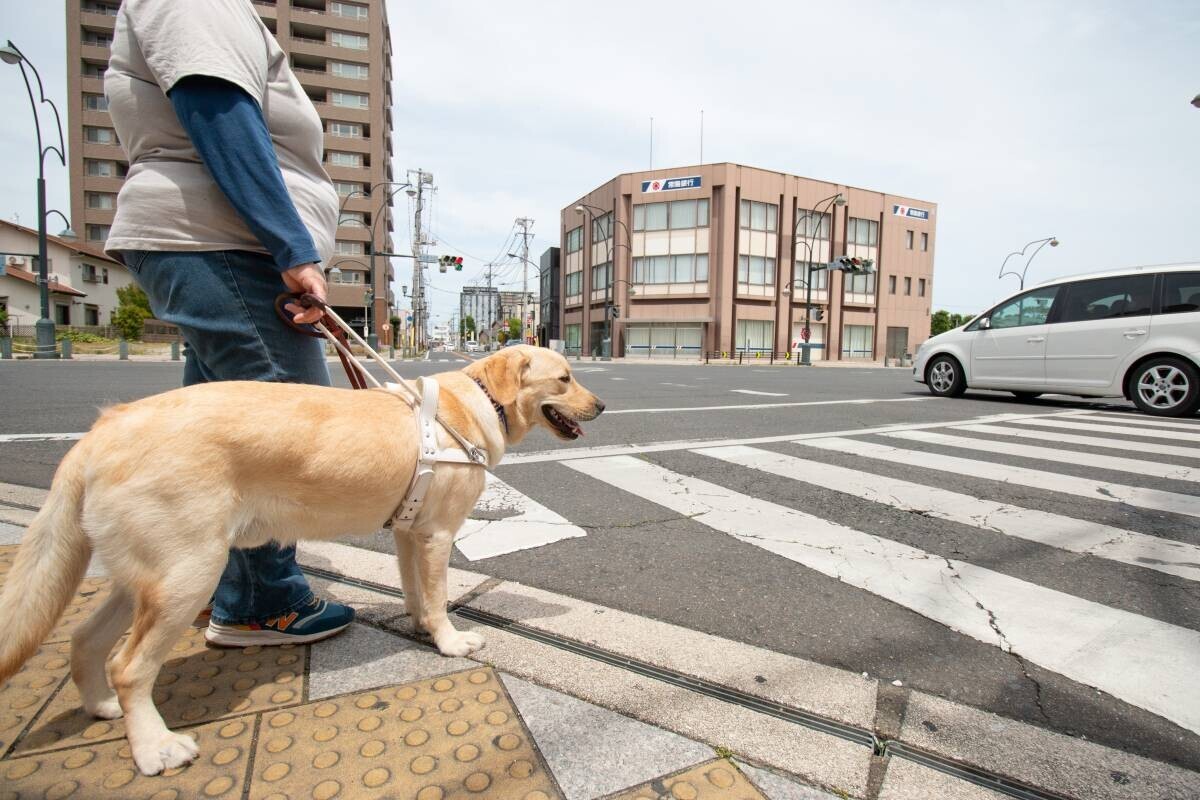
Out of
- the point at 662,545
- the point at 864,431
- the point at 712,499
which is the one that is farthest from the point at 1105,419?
the point at 662,545

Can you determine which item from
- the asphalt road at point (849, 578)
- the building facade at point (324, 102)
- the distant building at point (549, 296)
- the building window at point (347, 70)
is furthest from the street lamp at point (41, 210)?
the distant building at point (549, 296)

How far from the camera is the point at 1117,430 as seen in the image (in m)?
6.62

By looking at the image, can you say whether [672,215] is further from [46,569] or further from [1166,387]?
[46,569]

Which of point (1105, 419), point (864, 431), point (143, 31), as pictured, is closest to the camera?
point (143, 31)

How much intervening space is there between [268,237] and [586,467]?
3.32m

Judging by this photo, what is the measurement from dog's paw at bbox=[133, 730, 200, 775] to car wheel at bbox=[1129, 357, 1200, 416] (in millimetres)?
10648

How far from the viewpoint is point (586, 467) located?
4.76 meters

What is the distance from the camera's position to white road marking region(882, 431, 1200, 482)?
15.2 feet

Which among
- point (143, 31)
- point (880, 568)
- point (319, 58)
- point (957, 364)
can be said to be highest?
point (319, 58)

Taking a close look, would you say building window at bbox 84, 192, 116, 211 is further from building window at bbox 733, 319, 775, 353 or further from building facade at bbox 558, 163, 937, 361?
building window at bbox 733, 319, 775, 353

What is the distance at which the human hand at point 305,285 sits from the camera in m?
1.80

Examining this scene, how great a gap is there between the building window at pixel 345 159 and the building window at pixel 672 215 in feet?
81.0

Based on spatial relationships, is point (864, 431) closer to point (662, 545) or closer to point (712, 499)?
point (712, 499)

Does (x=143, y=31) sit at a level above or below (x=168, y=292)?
above
